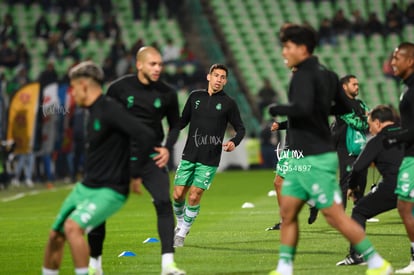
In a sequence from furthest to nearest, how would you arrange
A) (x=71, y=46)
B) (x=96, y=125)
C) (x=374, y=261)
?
1. (x=71, y=46)
2. (x=374, y=261)
3. (x=96, y=125)

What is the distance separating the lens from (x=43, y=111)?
29.2 m

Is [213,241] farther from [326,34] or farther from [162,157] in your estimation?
[326,34]

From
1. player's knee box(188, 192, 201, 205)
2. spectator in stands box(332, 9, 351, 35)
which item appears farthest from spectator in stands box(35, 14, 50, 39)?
player's knee box(188, 192, 201, 205)

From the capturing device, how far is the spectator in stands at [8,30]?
3631 cm

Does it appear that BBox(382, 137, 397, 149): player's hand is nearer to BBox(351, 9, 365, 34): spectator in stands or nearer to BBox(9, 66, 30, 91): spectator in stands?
BBox(9, 66, 30, 91): spectator in stands

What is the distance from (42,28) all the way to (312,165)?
94.7 feet

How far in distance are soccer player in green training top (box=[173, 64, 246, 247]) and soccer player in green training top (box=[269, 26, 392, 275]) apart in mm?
4519

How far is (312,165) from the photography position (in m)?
9.53

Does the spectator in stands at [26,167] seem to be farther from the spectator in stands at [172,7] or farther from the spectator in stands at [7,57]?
the spectator in stands at [172,7]

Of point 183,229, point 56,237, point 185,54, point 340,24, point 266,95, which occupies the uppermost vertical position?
point 56,237

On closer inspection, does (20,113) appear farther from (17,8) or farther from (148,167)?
(148,167)

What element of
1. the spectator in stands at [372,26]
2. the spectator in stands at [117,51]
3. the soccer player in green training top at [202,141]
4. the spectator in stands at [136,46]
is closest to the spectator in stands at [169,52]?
the spectator in stands at [136,46]

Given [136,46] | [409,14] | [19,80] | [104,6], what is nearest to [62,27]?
[136,46]

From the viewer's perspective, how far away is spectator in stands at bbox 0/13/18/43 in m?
36.3
